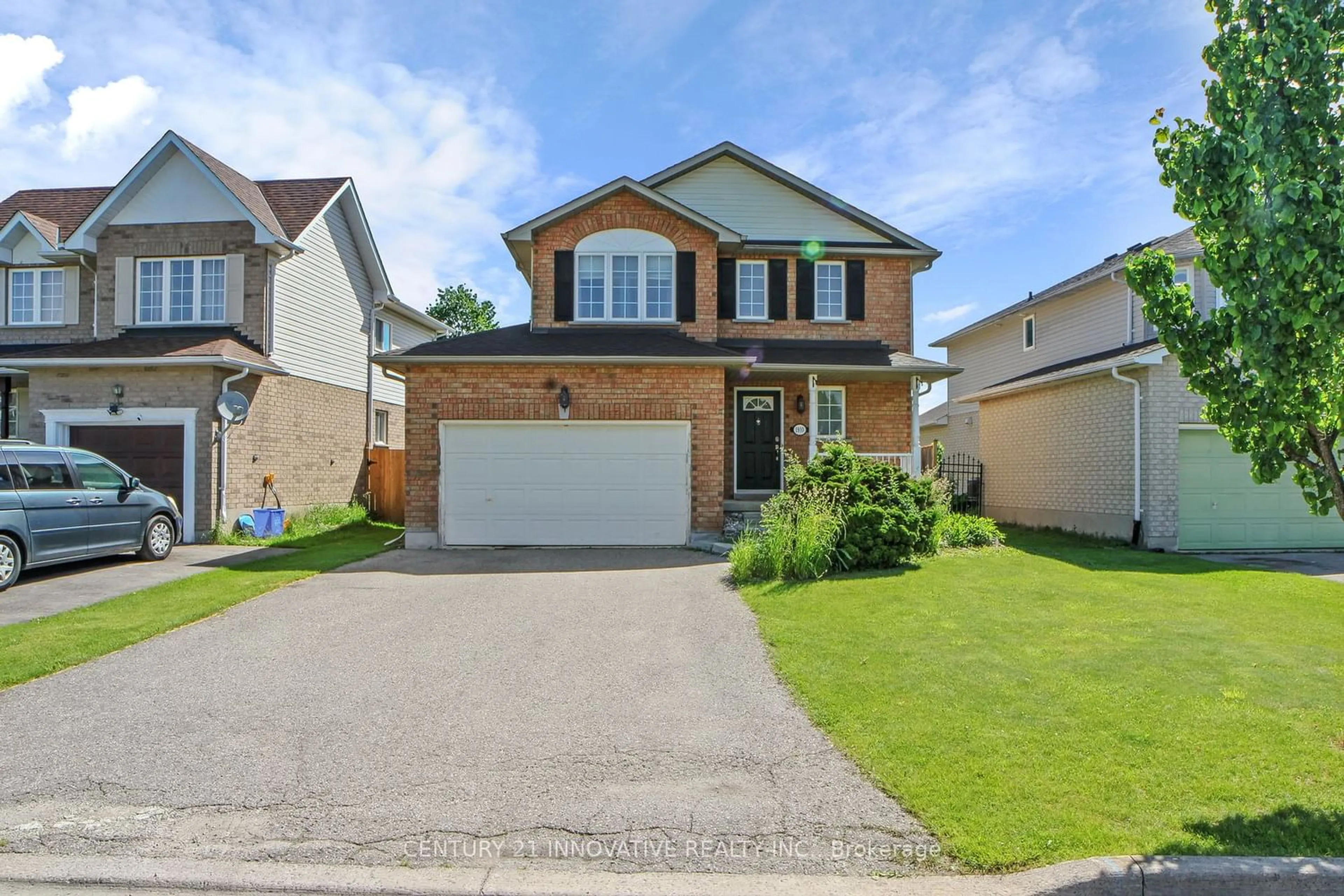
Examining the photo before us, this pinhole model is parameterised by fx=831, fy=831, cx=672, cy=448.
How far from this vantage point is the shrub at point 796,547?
10.6 meters

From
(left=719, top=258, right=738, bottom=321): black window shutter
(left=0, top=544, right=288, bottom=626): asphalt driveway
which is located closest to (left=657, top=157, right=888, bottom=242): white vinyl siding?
(left=719, top=258, right=738, bottom=321): black window shutter

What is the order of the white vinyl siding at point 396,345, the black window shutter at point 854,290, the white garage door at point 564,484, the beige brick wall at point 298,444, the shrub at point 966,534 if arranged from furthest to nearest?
the white vinyl siding at point 396,345, the black window shutter at point 854,290, the beige brick wall at point 298,444, the white garage door at point 564,484, the shrub at point 966,534

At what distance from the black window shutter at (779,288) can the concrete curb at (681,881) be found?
14123 mm

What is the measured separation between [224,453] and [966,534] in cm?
1325

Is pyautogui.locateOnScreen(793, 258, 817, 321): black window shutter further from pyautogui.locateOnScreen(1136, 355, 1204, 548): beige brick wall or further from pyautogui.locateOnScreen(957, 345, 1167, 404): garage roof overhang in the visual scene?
pyautogui.locateOnScreen(1136, 355, 1204, 548): beige brick wall

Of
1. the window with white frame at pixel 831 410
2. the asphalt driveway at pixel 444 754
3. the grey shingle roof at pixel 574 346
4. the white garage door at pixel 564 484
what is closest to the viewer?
the asphalt driveway at pixel 444 754

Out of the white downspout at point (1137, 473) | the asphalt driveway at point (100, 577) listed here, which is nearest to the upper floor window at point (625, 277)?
the asphalt driveway at point (100, 577)

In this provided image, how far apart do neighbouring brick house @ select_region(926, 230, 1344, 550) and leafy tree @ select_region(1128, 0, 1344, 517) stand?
29.4ft

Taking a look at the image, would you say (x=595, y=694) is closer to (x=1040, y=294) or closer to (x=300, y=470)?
(x=300, y=470)

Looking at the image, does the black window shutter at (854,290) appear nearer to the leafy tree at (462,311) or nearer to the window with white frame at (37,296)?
the window with white frame at (37,296)

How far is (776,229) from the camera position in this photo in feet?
57.4

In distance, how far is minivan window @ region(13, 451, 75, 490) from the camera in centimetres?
1060

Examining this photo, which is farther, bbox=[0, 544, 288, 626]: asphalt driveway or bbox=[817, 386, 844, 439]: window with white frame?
bbox=[817, 386, 844, 439]: window with white frame

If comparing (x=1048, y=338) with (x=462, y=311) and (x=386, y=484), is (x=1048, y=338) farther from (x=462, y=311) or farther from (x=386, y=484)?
(x=462, y=311)
